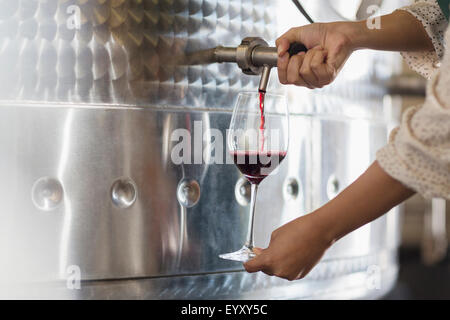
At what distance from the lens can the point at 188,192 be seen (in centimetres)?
118

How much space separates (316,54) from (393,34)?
18 centimetres

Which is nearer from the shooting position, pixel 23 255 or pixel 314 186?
pixel 23 255

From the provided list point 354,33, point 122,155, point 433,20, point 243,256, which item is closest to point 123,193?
point 122,155

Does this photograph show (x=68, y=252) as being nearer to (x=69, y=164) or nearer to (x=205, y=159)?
Answer: (x=69, y=164)

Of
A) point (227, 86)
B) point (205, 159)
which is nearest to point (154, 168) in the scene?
point (205, 159)

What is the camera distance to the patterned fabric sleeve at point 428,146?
2.62 ft

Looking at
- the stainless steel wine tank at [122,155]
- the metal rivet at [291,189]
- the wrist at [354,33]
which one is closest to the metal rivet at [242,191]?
the stainless steel wine tank at [122,155]

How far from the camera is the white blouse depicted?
0.80 m

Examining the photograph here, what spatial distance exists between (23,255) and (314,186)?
0.65 meters

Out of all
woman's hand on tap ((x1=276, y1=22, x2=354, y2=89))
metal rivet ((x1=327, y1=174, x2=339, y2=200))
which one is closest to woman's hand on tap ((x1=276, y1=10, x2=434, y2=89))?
woman's hand on tap ((x1=276, y1=22, x2=354, y2=89))

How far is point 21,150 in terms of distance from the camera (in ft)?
3.38

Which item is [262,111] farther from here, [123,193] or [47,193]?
[47,193]

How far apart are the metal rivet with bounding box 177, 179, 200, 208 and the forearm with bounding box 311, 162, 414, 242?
32 cm

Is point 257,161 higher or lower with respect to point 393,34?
lower
